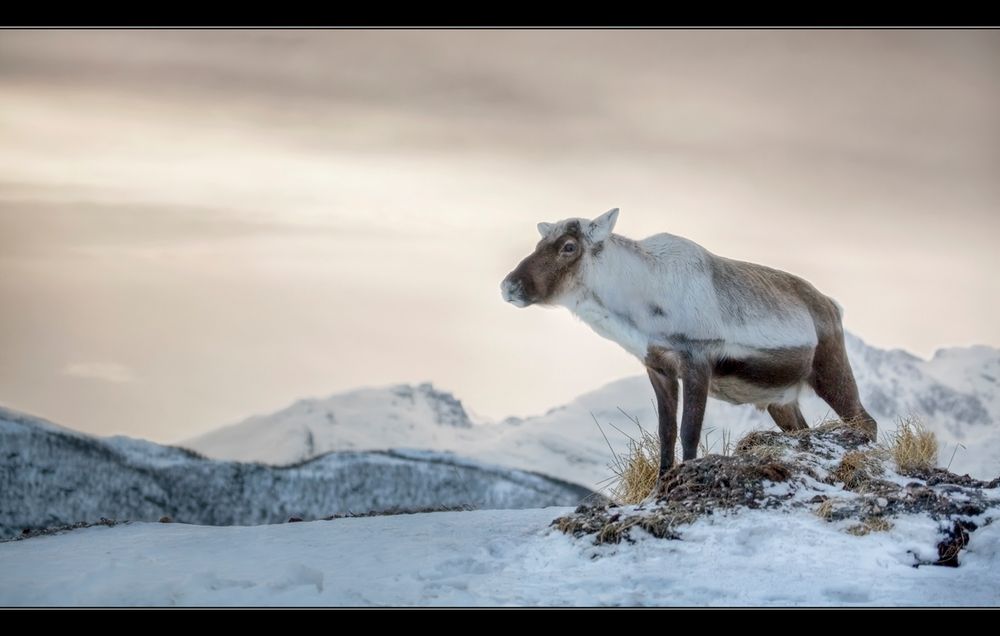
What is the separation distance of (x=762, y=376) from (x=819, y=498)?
1792 mm

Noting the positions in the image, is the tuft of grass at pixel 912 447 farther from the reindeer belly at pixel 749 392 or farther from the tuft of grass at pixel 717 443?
the tuft of grass at pixel 717 443

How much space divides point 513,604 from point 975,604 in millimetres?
2758

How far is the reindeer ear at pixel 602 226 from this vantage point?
9.52 m

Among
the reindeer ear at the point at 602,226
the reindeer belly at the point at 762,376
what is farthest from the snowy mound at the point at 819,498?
the reindeer ear at the point at 602,226

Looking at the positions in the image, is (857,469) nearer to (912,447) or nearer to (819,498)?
(819,498)

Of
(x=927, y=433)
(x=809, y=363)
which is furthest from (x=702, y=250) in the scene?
(x=927, y=433)

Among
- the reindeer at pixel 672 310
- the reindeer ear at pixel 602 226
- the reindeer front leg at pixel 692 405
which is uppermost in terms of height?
the reindeer ear at pixel 602 226

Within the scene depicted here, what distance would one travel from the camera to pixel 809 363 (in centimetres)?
1025

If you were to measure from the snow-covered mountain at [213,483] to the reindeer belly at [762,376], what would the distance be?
465 centimetres

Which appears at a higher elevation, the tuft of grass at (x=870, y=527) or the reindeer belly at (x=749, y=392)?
the reindeer belly at (x=749, y=392)

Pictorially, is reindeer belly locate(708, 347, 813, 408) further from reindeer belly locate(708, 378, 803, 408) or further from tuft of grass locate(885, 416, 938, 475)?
tuft of grass locate(885, 416, 938, 475)

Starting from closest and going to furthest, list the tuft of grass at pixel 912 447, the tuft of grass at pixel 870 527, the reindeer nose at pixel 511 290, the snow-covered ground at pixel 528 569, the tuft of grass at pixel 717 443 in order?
the snow-covered ground at pixel 528 569 < the tuft of grass at pixel 870 527 < the tuft of grass at pixel 912 447 < the reindeer nose at pixel 511 290 < the tuft of grass at pixel 717 443

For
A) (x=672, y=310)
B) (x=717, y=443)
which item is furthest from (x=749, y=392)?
(x=672, y=310)

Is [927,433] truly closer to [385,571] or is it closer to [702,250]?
[702,250]
